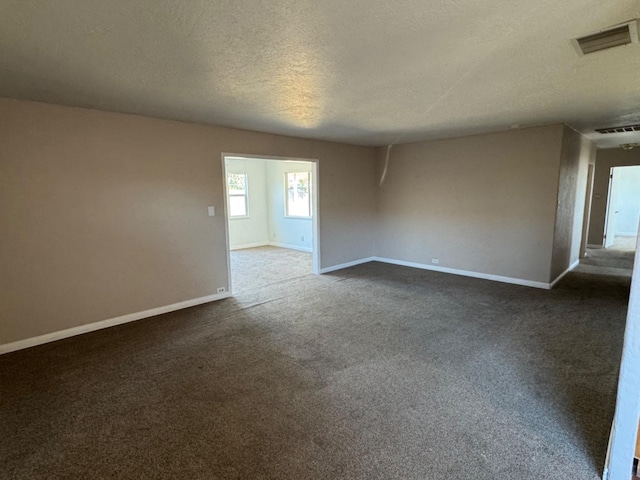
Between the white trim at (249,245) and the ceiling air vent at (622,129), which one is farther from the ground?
the ceiling air vent at (622,129)

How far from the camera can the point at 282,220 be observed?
29.3 feet

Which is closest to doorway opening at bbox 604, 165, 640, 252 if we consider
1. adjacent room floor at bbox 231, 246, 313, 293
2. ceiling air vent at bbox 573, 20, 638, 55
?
adjacent room floor at bbox 231, 246, 313, 293

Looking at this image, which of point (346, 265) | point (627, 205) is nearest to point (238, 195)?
point (346, 265)

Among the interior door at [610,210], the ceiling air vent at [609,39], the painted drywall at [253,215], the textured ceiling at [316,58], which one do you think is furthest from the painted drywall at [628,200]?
the painted drywall at [253,215]

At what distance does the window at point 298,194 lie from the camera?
8328 millimetres

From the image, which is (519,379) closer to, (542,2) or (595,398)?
(595,398)

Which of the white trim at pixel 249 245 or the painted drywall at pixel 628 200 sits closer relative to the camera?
the white trim at pixel 249 245

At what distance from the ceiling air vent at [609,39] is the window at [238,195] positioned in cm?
760

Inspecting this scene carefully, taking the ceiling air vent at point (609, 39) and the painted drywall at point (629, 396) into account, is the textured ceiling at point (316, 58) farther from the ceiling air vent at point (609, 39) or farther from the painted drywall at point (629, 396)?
the painted drywall at point (629, 396)

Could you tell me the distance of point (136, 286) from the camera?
3969mm

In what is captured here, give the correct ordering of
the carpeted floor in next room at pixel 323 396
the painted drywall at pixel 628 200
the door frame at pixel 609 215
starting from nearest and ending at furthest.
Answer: the carpeted floor in next room at pixel 323 396 < the door frame at pixel 609 215 < the painted drywall at pixel 628 200

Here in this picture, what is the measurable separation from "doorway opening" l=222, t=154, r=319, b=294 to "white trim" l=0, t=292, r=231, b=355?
109 inches

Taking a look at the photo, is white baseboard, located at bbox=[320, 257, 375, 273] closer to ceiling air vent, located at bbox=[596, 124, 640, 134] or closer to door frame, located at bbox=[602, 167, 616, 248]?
ceiling air vent, located at bbox=[596, 124, 640, 134]

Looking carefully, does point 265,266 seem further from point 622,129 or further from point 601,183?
point 601,183
